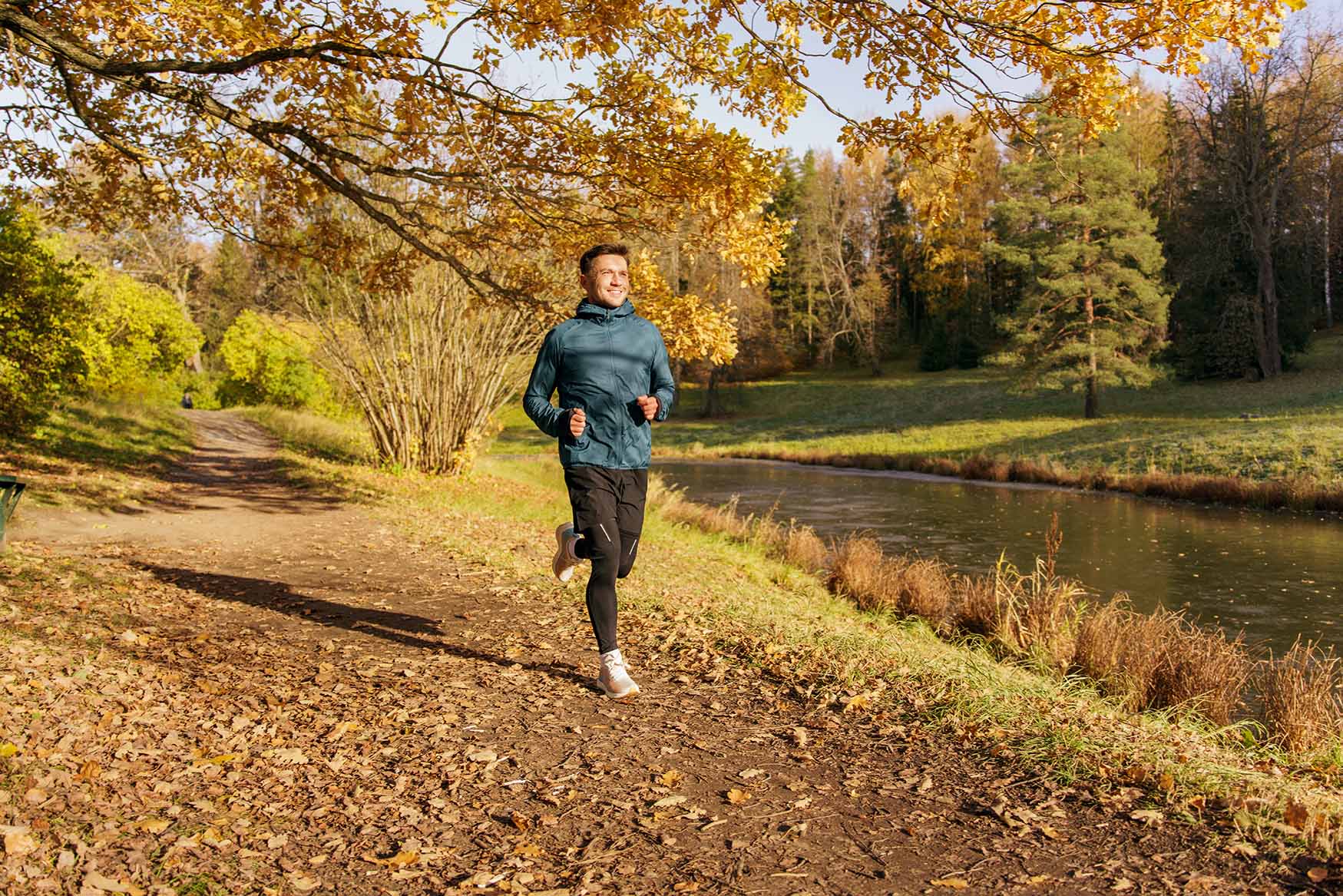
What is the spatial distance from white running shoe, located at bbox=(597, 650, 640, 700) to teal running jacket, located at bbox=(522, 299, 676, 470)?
3.20ft

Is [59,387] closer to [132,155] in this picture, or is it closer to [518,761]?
[132,155]

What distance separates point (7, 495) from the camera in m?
7.79

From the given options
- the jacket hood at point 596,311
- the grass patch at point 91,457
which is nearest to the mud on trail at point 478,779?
the jacket hood at point 596,311

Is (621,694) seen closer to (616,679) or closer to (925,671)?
(616,679)

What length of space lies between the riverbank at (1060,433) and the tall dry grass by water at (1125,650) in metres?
12.6

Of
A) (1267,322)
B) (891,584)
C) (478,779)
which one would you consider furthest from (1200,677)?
(1267,322)

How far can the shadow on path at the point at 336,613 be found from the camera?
5.54 m

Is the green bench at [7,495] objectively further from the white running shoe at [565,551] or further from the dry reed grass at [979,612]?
the dry reed grass at [979,612]

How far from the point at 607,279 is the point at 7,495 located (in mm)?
6051

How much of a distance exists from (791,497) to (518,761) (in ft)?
61.6

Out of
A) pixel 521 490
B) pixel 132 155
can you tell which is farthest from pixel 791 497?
pixel 132 155

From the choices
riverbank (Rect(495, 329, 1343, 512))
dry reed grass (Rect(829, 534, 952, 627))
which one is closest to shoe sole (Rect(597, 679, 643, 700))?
dry reed grass (Rect(829, 534, 952, 627))

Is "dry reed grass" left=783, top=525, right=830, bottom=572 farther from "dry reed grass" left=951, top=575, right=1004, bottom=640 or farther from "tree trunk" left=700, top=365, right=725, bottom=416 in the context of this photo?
"tree trunk" left=700, top=365, right=725, bottom=416

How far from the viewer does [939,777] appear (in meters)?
3.82
